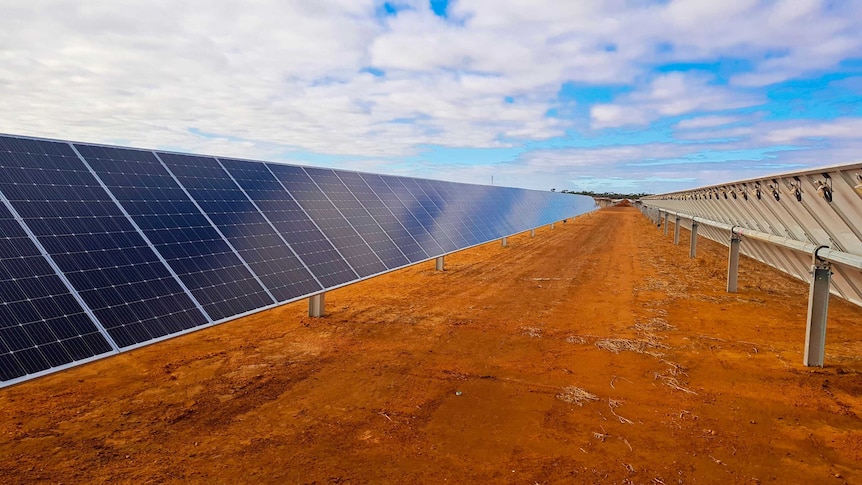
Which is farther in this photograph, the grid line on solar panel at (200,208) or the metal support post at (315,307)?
the metal support post at (315,307)

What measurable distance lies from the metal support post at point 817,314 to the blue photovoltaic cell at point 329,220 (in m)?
11.3

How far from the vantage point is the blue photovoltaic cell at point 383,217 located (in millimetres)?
16219

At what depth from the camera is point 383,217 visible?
1742 centimetres

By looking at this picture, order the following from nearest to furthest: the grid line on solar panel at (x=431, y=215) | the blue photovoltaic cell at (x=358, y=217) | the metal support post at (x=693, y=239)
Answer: the blue photovoltaic cell at (x=358, y=217) < the grid line on solar panel at (x=431, y=215) < the metal support post at (x=693, y=239)

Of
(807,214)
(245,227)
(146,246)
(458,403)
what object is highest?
(807,214)

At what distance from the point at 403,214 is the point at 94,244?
12.1 m

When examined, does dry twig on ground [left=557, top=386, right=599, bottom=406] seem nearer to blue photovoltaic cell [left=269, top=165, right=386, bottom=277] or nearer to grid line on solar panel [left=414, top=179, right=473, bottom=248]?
blue photovoltaic cell [left=269, top=165, right=386, bottom=277]

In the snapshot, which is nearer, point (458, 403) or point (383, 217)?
point (458, 403)

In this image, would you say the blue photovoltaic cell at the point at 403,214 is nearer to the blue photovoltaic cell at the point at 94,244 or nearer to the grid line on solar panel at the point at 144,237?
the grid line on solar panel at the point at 144,237

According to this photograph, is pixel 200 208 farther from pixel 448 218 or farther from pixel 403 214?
pixel 448 218

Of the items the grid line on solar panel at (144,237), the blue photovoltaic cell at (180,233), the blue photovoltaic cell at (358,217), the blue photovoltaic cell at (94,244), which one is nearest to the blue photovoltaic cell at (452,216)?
the blue photovoltaic cell at (358,217)

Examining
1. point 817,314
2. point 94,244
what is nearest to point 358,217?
point 94,244

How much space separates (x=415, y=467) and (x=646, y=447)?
4.02 metres

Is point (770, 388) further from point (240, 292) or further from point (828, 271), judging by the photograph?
point (240, 292)
